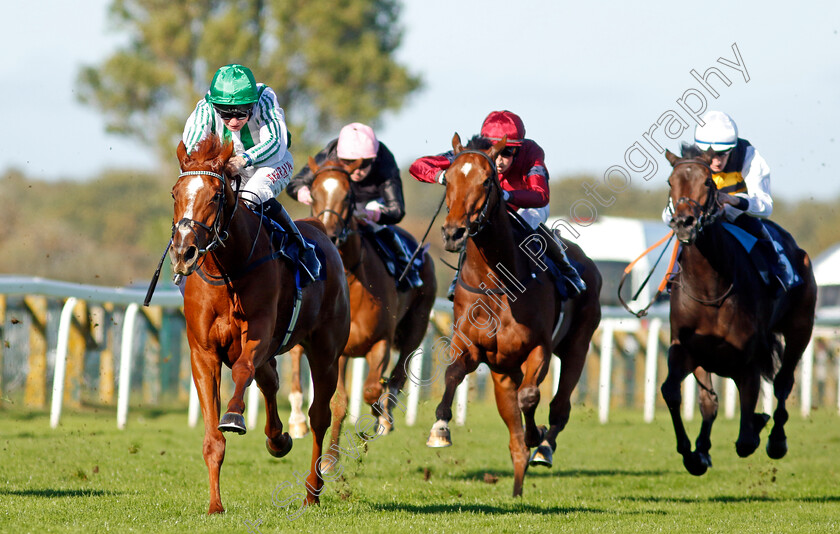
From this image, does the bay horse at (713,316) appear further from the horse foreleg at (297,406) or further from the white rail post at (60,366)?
the white rail post at (60,366)

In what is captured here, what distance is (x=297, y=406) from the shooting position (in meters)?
8.52

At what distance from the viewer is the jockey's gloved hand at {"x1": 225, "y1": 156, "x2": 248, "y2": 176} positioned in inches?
231

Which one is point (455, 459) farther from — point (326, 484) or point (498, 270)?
point (498, 270)

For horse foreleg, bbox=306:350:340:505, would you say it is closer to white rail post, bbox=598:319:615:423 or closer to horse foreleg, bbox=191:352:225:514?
horse foreleg, bbox=191:352:225:514

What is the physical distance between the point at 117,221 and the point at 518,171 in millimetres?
41618

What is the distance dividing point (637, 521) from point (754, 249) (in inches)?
97.7

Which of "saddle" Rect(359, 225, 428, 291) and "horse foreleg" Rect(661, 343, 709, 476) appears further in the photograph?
"saddle" Rect(359, 225, 428, 291)

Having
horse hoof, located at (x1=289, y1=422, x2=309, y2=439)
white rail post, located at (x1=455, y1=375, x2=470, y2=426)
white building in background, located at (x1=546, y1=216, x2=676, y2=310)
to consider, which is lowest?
horse hoof, located at (x1=289, y1=422, x2=309, y2=439)

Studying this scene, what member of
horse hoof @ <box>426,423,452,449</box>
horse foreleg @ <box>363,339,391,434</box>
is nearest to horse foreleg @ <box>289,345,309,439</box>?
horse foreleg @ <box>363,339,391,434</box>

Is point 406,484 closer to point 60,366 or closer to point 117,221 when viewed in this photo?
point 60,366

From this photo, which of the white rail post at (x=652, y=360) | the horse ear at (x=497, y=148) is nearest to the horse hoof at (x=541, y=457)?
the horse ear at (x=497, y=148)

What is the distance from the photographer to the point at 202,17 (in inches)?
1102

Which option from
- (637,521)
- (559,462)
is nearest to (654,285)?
(559,462)

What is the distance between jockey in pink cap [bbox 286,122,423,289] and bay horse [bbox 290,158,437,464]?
4.0 inches
